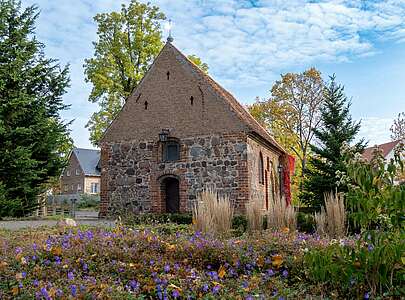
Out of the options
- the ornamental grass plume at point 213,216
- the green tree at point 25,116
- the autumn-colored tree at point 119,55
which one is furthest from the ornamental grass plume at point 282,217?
the autumn-colored tree at point 119,55

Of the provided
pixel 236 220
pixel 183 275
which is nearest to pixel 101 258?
pixel 183 275

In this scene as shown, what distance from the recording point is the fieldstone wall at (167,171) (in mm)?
16297

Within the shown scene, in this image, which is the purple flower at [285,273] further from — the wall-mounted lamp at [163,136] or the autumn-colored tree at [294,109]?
the autumn-colored tree at [294,109]

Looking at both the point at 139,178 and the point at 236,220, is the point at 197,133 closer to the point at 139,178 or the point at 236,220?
the point at 139,178

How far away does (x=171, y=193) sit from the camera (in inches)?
700

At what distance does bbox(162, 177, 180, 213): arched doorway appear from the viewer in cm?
1764

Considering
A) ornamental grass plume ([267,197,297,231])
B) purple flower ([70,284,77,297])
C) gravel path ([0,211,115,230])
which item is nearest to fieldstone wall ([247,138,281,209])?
ornamental grass plume ([267,197,297,231])

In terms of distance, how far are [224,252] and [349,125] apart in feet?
52.2

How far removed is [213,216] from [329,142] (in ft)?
39.6

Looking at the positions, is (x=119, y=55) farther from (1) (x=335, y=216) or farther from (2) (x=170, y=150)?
(1) (x=335, y=216)

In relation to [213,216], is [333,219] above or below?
below

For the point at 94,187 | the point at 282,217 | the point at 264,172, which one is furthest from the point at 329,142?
the point at 94,187

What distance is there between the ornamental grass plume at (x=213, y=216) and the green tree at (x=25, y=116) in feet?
35.0

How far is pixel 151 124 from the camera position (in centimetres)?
1783
